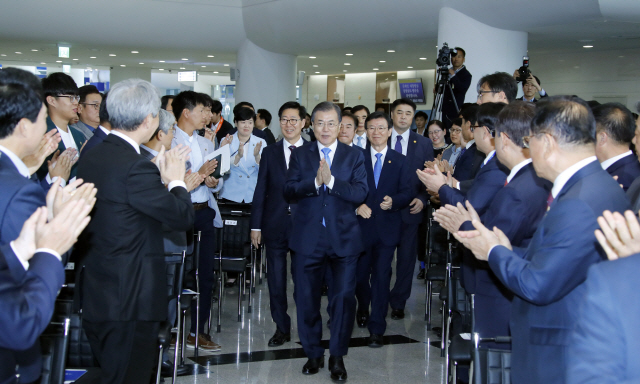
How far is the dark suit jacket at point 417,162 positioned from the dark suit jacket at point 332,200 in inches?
51.1

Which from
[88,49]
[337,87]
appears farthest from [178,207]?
[337,87]

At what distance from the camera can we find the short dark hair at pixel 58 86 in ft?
12.8

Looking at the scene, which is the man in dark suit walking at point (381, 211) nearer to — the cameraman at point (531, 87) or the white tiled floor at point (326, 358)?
the white tiled floor at point (326, 358)

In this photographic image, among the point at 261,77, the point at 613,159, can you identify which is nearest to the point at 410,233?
the point at 613,159

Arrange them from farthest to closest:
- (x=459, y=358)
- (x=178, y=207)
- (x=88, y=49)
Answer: (x=88, y=49), (x=459, y=358), (x=178, y=207)

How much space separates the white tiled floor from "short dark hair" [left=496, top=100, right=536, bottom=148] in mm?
2060

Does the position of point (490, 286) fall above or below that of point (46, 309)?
below

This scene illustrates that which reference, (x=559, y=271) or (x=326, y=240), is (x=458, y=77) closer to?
(x=326, y=240)

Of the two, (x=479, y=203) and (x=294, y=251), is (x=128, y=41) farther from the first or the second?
(x=479, y=203)

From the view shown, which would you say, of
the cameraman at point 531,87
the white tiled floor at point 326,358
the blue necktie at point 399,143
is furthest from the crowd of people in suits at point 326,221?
the cameraman at point 531,87

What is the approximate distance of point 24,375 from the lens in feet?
5.94

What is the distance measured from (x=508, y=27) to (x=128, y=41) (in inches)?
392

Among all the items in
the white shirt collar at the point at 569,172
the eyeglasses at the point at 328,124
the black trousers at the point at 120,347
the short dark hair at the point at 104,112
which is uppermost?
the eyeglasses at the point at 328,124

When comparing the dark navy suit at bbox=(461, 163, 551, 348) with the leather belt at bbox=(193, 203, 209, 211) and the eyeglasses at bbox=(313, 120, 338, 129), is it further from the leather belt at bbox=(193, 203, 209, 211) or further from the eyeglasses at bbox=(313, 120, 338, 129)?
the leather belt at bbox=(193, 203, 209, 211)
